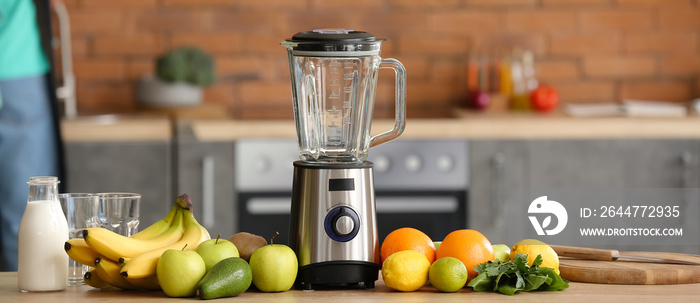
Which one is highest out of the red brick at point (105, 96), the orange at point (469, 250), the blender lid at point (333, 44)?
the red brick at point (105, 96)

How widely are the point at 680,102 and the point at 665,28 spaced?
0.33 m

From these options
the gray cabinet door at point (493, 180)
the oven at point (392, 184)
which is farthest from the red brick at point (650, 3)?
the oven at point (392, 184)

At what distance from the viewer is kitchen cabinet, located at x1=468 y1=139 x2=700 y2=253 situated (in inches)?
120

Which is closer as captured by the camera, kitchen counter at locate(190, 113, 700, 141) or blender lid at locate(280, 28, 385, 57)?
blender lid at locate(280, 28, 385, 57)

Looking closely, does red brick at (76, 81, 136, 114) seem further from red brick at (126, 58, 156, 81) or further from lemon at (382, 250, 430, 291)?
lemon at (382, 250, 430, 291)

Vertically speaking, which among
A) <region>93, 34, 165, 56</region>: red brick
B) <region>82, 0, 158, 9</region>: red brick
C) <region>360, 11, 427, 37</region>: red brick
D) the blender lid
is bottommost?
the blender lid

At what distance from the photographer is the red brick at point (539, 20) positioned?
11.9 feet

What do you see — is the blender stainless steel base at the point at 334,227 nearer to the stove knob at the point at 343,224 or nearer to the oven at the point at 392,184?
the stove knob at the point at 343,224

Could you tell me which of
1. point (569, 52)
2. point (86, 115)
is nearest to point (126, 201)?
point (86, 115)

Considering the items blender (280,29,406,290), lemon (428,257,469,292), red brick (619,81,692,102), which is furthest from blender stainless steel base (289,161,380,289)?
red brick (619,81,692,102)

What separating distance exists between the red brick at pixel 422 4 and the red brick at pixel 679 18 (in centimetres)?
89

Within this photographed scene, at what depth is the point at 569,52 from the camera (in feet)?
12.0

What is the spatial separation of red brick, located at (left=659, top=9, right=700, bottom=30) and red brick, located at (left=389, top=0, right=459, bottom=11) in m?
0.89

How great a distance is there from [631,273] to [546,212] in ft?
0.61
